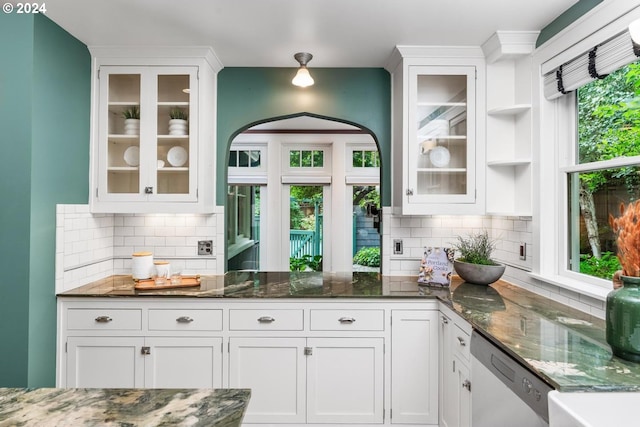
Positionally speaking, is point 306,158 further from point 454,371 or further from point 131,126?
point 454,371

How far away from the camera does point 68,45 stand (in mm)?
2381

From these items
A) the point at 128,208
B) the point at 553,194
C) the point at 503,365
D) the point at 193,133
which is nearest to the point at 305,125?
the point at 193,133

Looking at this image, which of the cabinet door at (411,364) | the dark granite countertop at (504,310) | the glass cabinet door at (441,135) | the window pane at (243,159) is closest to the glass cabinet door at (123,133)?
the dark granite countertop at (504,310)

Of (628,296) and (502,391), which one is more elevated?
(628,296)

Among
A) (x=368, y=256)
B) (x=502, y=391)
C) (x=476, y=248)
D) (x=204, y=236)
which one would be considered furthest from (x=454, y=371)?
(x=368, y=256)

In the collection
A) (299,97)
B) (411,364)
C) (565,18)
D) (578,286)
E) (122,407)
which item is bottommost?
(411,364)

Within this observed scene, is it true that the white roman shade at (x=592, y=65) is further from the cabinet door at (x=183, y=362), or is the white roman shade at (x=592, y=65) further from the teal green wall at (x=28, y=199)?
the teal green wall at (x=28, y=199)

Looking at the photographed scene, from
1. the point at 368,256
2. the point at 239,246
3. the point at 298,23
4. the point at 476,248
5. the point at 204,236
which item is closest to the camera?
the point at 298,23

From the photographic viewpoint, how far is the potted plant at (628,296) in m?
1.27

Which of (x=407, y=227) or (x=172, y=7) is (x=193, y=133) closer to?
(x=172, y=7)

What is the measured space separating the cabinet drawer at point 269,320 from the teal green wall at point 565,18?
222 cm

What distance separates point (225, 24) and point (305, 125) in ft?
7.66

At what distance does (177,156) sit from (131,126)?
1.22 ft

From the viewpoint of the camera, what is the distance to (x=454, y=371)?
6.79 ft
